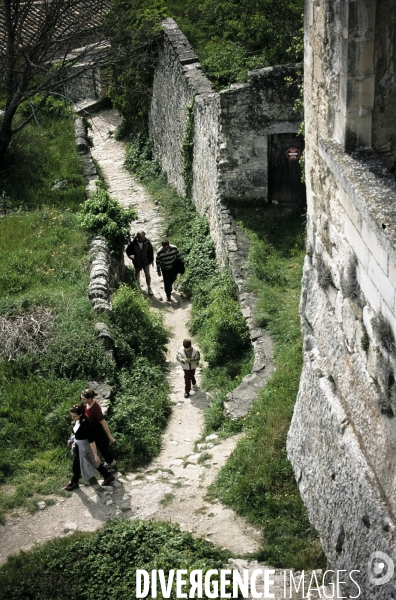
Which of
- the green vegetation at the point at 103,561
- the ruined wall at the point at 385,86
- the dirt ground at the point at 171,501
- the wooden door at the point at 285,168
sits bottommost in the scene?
the dirt ground at the point at 171,501

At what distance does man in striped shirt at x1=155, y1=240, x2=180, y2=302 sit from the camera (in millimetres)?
13414

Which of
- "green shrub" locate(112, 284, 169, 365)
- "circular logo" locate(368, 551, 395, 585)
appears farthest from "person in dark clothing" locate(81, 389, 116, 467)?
"circular logo" locate(368, 551, 395, 585)

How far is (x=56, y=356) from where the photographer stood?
10.4 meters

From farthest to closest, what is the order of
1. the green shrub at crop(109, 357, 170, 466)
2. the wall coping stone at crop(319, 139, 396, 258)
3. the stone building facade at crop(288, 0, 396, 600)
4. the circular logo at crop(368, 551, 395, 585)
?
the green shrub at crop(109, 357, 170, 466) < the circular logo at crop(368, 551, 395, 585) < the stone building facade at crop(288, 0, 396, 600) < the wall coping stone at crop(319, 139, 396, 258)

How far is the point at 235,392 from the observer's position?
10.2 metres

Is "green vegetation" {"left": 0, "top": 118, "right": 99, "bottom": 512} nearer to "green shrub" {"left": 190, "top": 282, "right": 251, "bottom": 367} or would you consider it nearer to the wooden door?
"green shrub" {"left": 190, "top": 282, "right": 251, "bottom": 367}

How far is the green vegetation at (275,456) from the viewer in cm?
764

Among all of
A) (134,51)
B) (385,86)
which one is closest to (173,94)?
(134,51)

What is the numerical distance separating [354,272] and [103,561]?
3.57 meters

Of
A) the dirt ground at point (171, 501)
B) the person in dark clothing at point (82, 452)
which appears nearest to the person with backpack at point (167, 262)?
the dirt ground at point (171, 501)

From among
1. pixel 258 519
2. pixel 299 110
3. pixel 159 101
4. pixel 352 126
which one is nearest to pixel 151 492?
pixel 258 519

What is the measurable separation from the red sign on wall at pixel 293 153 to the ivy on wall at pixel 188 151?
2546 mm

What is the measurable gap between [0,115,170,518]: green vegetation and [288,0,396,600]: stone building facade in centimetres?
335

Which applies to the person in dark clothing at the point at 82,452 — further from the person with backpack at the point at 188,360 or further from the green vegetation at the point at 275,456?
the person with backpack at the point at 188,360
